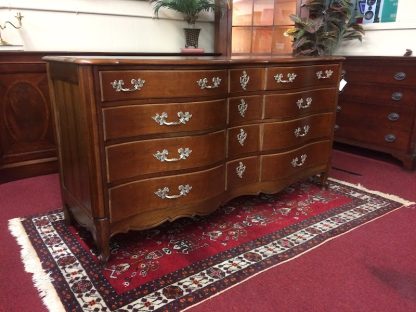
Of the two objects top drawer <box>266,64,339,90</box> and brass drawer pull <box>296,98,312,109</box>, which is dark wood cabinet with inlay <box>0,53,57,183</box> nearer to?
top drawer <box>266,64,339,90</box>

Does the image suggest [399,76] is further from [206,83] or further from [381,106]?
[206,83]

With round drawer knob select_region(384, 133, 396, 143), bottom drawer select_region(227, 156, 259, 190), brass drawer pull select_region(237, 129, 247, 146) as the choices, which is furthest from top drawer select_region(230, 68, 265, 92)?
round drawer knob select_region(384, 133, 396, 143)

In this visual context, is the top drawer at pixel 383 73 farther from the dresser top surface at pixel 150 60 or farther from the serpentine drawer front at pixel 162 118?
the serpentine drawer front at pixel 162 118

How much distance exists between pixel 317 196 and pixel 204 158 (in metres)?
1.05

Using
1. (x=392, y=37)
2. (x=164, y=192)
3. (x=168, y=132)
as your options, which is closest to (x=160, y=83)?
(x=168, y=132)

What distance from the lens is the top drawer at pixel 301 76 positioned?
1.86m

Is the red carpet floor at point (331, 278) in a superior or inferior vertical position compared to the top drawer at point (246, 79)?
inferior

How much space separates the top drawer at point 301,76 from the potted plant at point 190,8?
1325mm

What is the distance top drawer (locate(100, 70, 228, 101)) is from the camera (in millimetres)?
1353

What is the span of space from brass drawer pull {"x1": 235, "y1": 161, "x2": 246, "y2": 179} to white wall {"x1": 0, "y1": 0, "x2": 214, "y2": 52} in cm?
166

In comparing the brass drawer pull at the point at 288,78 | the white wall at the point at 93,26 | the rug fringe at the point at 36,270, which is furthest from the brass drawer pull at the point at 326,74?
the rug fringe at the point at 36,270

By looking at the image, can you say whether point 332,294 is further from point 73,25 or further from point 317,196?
point 73,25

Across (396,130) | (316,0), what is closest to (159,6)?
(316,0)

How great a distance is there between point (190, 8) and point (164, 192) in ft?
6.38
